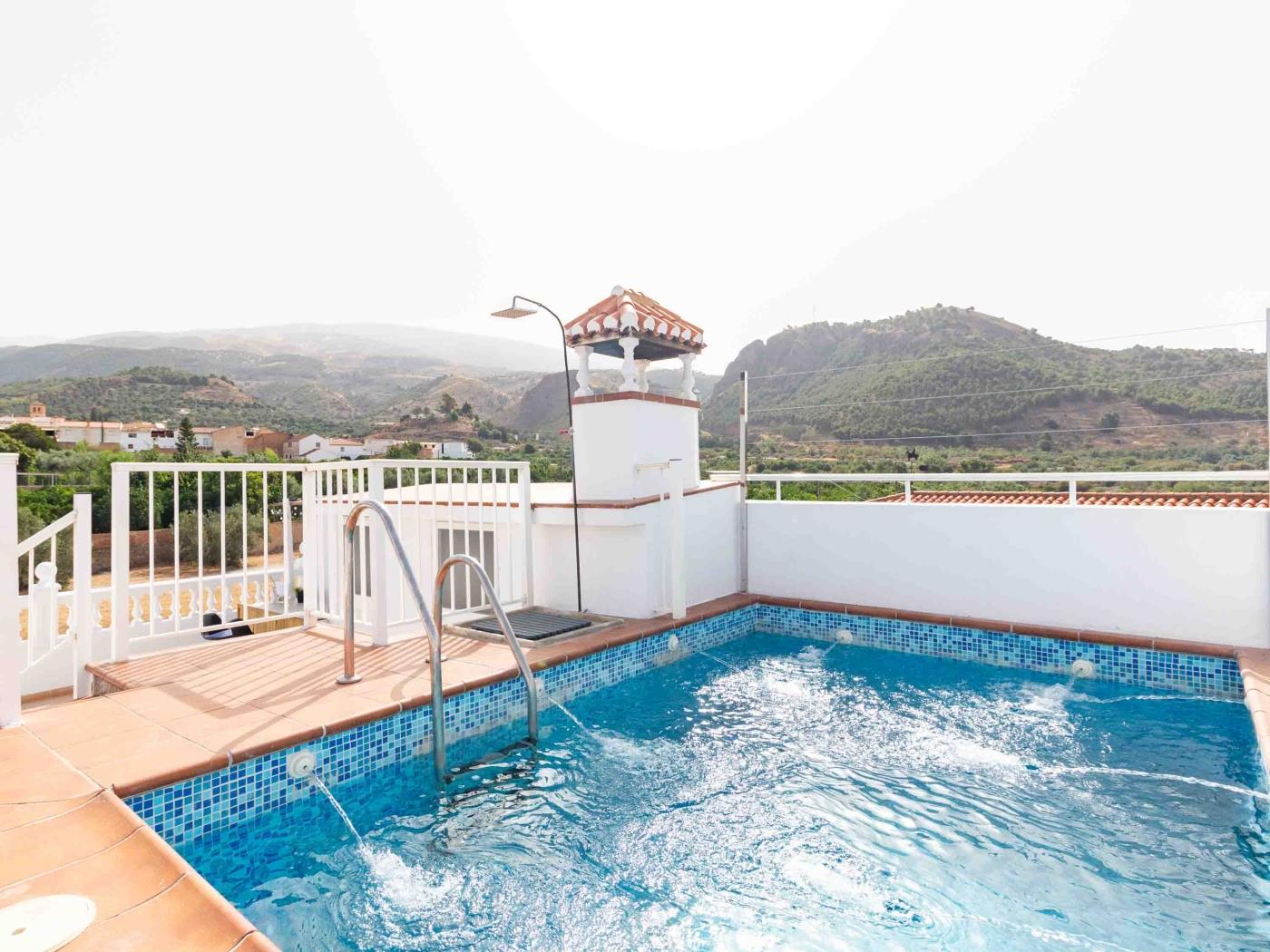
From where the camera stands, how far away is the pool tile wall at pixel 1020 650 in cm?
459

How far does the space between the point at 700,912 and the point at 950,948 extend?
75 cm

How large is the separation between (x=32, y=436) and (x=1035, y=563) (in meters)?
44.2

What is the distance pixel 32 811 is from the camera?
2.19m

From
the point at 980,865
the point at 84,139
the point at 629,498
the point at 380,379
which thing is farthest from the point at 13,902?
the point at 380,379

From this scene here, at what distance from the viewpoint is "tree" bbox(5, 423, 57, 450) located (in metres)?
33.8

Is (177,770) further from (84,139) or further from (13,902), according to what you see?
(84,139)

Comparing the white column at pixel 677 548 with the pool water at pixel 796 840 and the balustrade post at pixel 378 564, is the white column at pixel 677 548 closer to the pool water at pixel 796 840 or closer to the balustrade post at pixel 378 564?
the pool water at pixel 796 840

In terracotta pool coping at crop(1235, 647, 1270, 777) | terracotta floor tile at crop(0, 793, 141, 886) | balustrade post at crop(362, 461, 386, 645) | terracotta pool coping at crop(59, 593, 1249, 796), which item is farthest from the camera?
balustrade post at crop(362, 461, 386, 645)

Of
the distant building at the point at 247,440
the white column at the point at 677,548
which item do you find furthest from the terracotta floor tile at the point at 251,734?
the distant building at the point at 247,440

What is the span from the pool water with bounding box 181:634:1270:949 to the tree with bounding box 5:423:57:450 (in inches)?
1606

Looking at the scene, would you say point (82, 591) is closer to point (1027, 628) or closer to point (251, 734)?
point (251, 734)

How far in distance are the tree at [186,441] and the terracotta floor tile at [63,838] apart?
3631 cm

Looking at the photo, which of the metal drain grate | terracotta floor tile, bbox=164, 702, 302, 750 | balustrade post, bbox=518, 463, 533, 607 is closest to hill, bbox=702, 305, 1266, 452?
balustrade post, bbox=518, 463, 533, 607

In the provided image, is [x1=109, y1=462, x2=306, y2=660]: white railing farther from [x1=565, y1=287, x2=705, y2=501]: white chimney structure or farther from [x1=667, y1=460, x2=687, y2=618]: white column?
[x1=667, y1=460, x2=687, y2=618]: white column
